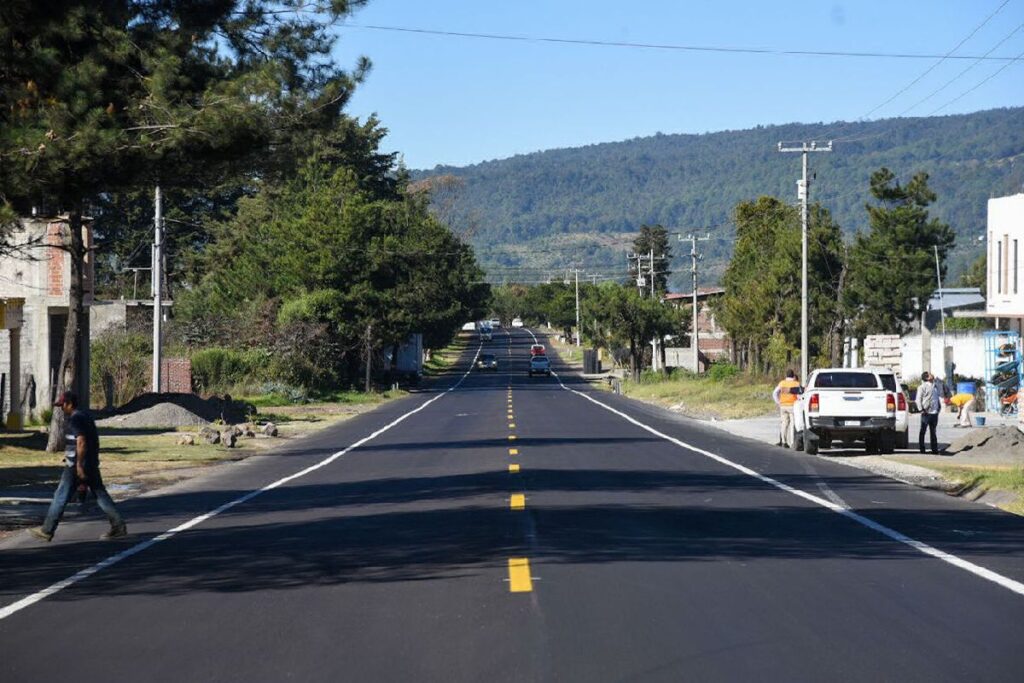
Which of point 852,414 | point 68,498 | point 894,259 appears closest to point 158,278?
point 852,414

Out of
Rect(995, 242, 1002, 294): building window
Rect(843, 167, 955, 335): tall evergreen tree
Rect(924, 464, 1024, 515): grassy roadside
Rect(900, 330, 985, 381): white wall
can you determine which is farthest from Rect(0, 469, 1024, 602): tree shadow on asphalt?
Rect(843, 167, 955, 335): tall evergreen tree

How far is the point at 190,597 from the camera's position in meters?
11.8

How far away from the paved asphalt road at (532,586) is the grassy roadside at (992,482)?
29.4 inches

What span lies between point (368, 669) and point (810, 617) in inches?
134

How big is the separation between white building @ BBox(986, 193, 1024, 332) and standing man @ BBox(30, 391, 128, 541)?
34.9m

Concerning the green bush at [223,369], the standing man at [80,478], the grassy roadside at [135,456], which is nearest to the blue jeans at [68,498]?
the standing man at [80,478]

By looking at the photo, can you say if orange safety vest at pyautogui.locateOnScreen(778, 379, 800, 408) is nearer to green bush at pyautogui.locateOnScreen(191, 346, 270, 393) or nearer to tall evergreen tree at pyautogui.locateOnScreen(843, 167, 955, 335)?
green bush at pyautogui.locateOnScreen(191, 346, 270, 393)

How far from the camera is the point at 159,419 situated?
1640 inches

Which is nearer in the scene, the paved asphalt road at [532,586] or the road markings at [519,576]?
the paved asphalt road at [532,586]

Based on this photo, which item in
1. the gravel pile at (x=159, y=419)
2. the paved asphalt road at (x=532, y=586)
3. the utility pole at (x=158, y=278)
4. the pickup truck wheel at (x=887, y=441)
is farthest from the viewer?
the utility pole at (x=158, y=278)

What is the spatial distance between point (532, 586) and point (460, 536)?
364 cm

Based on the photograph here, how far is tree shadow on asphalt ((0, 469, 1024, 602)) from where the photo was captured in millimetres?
13125

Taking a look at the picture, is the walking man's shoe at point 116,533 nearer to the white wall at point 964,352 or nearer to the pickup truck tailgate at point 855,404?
the pickup truck tailgate at point 855,404

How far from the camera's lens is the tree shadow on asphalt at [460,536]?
1312cm
